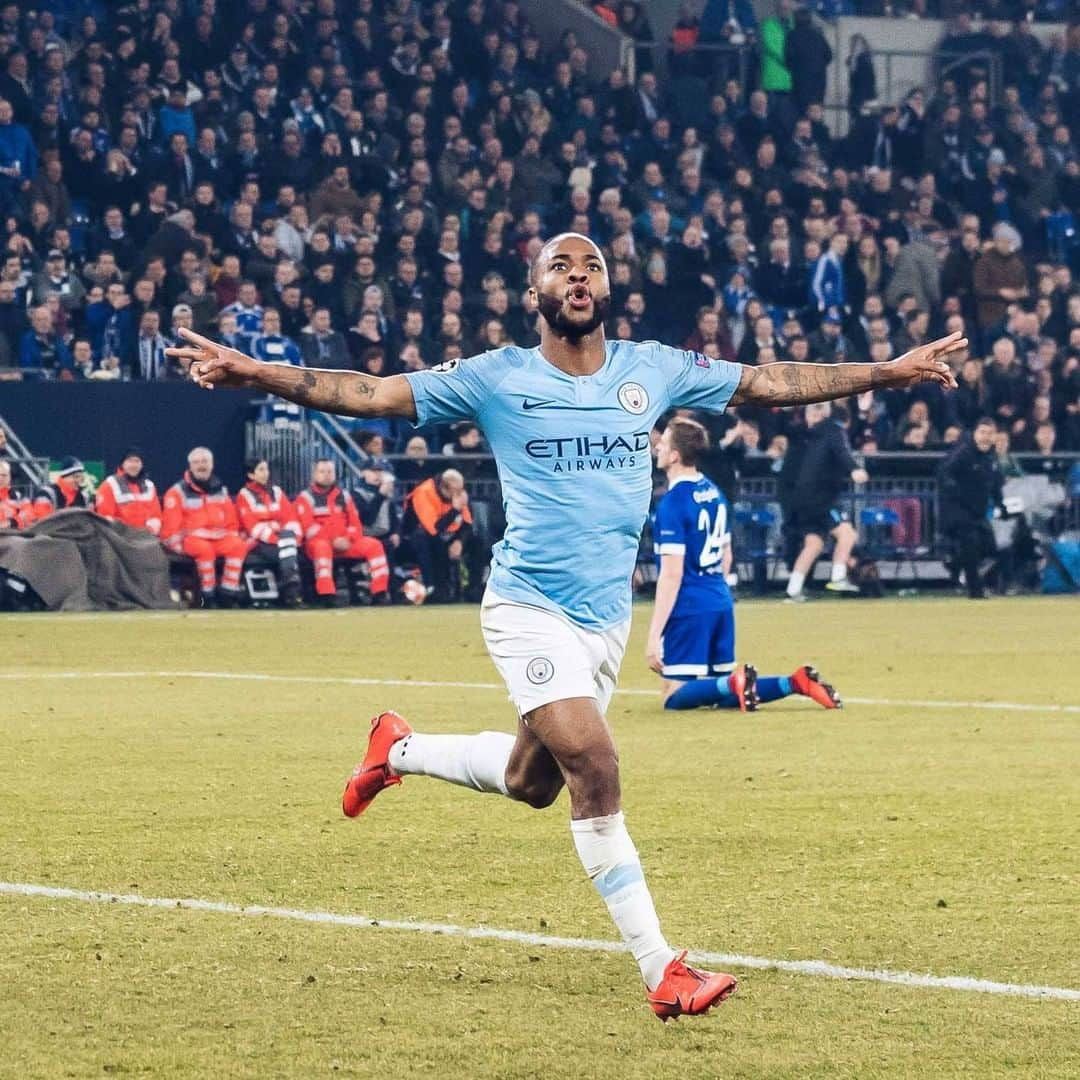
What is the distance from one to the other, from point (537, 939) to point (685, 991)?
3.74ft

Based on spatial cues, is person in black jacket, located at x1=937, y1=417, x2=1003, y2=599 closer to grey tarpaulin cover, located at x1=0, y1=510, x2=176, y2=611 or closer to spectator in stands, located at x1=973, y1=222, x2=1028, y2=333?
spectator in stands, located at x1=973, y1=222, x2=1028, y2=333

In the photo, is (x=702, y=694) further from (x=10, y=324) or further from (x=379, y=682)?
(x=10, y=324)

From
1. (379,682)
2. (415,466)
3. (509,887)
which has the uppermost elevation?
(509,887)

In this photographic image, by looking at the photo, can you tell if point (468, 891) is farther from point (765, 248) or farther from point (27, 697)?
point (765, 248)

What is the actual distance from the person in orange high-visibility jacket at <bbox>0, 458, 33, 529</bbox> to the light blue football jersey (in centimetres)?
1735

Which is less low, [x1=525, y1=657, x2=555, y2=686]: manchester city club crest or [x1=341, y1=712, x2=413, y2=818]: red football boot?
[x1=525, y1=657, x2=555, y2=686]: manchester city club crest

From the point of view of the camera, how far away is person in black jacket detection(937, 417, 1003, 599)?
88.2ft

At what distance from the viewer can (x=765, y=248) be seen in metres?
30.5

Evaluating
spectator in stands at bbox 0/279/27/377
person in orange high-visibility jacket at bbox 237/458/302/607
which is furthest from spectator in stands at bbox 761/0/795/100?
spectator in stands at bbox 0/279/27/377

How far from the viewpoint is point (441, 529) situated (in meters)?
25.5

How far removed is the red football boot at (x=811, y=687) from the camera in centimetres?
1352

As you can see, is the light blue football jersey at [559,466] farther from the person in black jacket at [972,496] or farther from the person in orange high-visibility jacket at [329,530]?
the person in black jacket at [972,496]

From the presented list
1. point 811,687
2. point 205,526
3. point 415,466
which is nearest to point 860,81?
point 415,466

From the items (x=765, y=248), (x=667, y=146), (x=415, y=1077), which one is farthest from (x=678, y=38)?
(x=415, y=1077)
